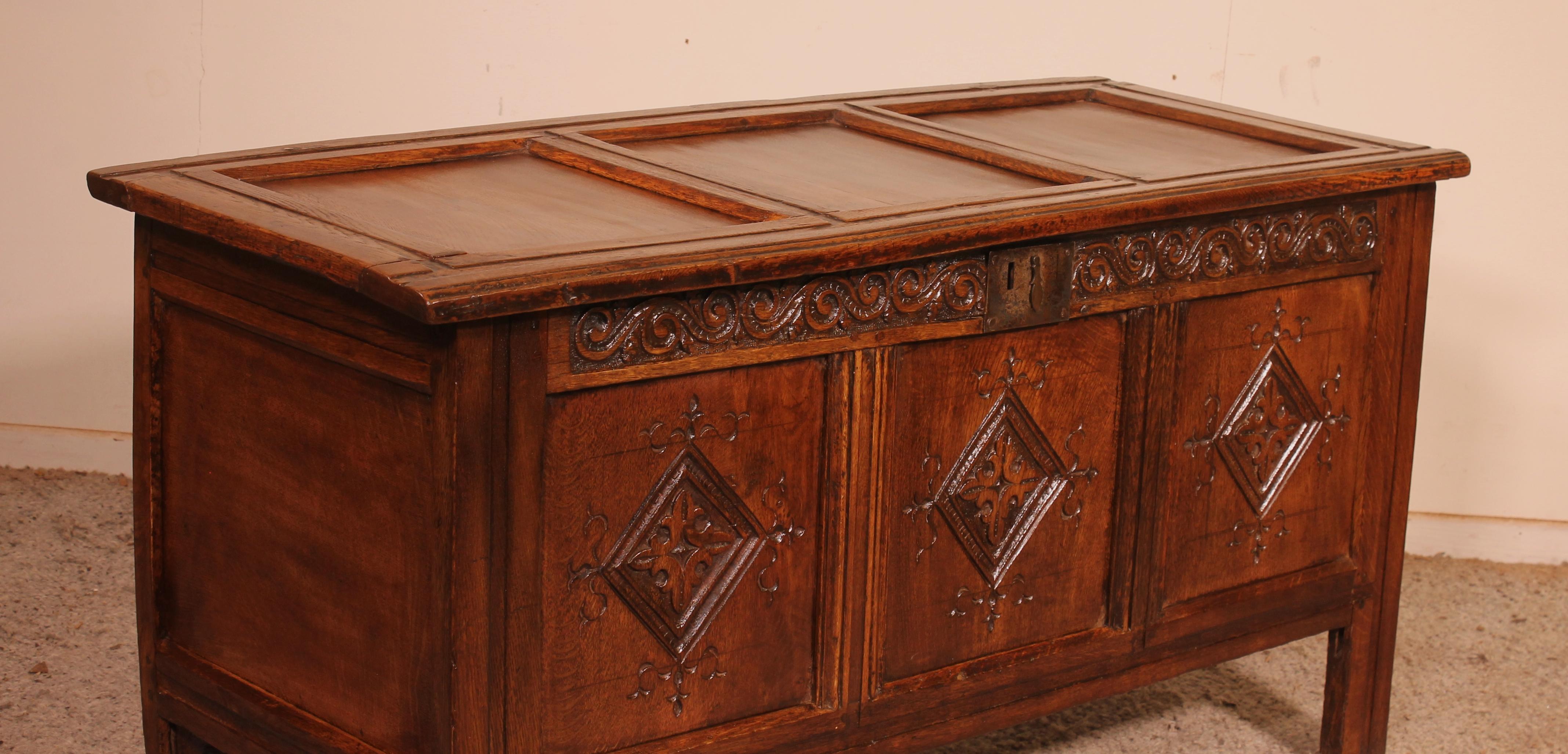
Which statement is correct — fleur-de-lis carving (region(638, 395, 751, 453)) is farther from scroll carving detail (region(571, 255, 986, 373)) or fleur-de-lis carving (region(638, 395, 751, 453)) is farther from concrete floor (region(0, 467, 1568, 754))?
concrete floor (region(0, 467, 1568, 754))

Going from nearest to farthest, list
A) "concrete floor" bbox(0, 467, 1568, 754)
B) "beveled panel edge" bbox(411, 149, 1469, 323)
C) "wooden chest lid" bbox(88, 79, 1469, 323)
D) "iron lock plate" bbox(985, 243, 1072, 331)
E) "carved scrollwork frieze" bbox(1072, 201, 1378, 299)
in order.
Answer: "beveled panel edge" bbox(411, 149, 1469, 323), "wooden chest lid" bbox(88, 79, 1469, 323), "iron lock plate" bbox(985, 243, 1072, 331), "carved scrollwork frieze" bbox(1072, 201, 1378, 299), "concrete floor" bbox(0, 467, 1568, 754)

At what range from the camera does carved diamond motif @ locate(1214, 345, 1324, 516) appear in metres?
2.69

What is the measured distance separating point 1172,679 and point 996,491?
3.79ft

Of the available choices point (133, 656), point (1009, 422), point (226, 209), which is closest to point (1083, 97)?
point (1009, 422)

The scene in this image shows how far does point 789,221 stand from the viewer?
7.18 ft

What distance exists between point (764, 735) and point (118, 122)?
244 centimetres

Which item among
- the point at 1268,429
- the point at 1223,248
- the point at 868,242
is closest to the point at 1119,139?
the point at 1223,248

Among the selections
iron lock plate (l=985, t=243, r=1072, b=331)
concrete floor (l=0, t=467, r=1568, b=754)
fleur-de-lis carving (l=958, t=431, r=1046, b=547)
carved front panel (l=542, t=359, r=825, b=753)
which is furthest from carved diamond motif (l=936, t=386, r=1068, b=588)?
concrete floor (l=0, t=467, r=1568, b=754)

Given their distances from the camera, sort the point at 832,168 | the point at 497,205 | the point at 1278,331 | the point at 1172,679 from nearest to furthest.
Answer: the point at 497,205, the point at 832,168, the point at 1278,331, the point at 1172,679

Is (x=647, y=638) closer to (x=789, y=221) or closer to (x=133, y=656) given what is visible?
(x=789, y=221)

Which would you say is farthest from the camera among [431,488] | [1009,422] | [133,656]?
[133,656]

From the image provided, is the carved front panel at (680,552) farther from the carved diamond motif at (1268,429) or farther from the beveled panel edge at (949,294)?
the carved diamond motif at (1268,429)

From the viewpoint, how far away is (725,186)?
7.86 feet

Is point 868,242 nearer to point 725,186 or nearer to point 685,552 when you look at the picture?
point 725,186
